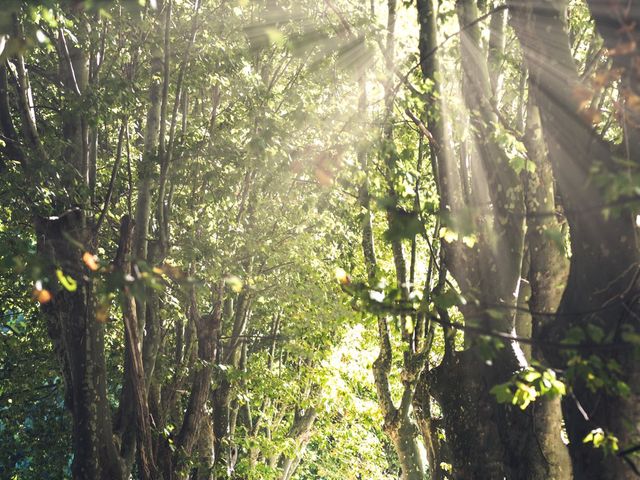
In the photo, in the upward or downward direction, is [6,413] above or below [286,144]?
below

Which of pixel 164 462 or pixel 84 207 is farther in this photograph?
pixel 164 462

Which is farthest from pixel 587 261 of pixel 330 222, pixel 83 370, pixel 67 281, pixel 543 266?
pixel 330 222

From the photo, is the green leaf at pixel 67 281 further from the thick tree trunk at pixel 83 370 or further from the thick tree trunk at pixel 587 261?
the thick tree trunk at pixel 83 370

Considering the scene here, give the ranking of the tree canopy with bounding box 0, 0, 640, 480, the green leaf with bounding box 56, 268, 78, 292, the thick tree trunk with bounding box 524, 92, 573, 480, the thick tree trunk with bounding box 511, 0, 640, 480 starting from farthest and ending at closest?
the thick tree trunk with bounding box 524, 92, 573, 480 → the thick tree trunk with bounding box 511, 0, 640, 480 → the tree canopy with bounding box 0, 0, 640, 480 → the green leaf with bounding box 56, 268, 78, 292

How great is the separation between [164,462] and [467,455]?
5.35m

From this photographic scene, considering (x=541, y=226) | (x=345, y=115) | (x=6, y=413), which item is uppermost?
(x=345, y=115)

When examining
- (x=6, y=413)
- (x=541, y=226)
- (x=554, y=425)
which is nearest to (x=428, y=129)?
(x=541, y=226)

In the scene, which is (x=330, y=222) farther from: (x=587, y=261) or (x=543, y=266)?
(x=587, y=261)

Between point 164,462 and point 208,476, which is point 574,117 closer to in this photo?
point 164,462

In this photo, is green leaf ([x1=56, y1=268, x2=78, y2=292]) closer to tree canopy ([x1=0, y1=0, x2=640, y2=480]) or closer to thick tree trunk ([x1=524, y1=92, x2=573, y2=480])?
tree canopy ([x1=0, y1=0, x2=640, y2=480])

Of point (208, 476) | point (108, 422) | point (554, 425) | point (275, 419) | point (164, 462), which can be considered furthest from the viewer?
point (275, 419)

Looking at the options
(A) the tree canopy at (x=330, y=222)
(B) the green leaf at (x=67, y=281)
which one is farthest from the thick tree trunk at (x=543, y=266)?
(B) the green leaf at (x=67, y=281)

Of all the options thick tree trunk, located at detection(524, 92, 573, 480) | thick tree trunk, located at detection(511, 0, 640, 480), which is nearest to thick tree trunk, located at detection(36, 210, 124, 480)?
thick tree trunk, located at detection(524, 92, 573, 480)

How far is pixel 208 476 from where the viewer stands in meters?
13.4
